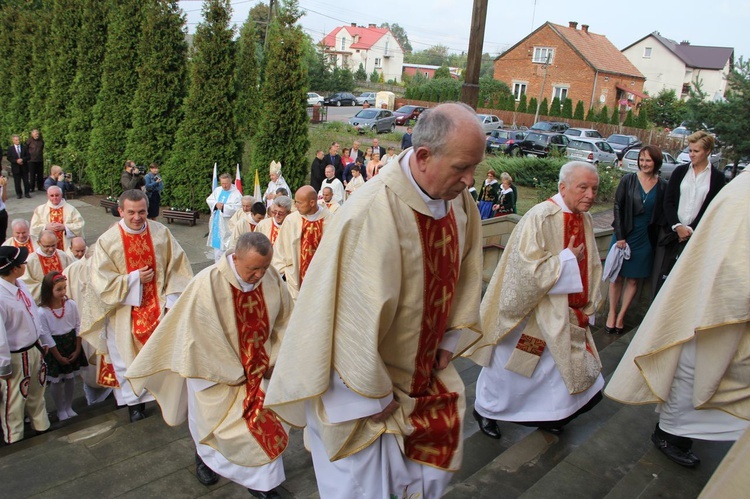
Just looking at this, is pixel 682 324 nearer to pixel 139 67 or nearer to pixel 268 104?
pixel 268 104

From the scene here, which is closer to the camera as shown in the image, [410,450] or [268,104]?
[410,450]

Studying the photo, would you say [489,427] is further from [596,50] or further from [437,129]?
[596,50]

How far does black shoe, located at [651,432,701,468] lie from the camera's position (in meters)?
3.74

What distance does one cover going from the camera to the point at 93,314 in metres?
5.41

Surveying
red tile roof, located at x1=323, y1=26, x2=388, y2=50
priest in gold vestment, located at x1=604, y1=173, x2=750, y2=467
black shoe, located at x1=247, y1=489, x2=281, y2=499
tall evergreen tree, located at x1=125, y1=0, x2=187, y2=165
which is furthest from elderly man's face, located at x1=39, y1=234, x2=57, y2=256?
red tile roof, located at x1=323, y1=26, x2=388, y2=50

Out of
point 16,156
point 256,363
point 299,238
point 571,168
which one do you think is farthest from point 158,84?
point 571,168

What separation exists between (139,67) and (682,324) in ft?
49.3

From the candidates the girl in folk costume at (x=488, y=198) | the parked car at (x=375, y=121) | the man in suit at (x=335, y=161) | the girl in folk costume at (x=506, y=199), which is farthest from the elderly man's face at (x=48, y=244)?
the parked car at (x=375, y=121)

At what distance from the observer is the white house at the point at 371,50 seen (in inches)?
3351

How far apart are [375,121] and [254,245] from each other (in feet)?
95.9

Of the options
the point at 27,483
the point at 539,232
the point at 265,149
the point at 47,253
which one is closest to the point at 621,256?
the point at 539,232

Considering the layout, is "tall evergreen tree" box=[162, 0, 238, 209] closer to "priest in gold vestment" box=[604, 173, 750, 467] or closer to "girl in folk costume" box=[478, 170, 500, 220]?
"girl in folk costume" box=[478, 170, 500, 220]

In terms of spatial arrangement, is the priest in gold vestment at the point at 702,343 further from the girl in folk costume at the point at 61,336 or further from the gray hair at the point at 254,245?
the girl in folk costume at the point at 61,336

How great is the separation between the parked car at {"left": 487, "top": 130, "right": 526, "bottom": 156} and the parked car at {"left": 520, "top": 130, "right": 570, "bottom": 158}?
1.23 feet
